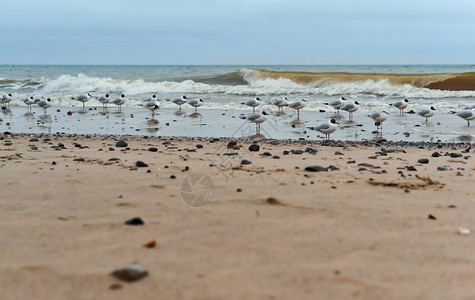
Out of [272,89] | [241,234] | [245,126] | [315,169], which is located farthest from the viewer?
[272,89]

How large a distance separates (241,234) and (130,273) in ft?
2.82

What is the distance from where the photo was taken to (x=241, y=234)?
10.3ft

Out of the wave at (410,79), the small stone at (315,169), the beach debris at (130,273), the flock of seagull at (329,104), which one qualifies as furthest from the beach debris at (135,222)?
the wave at (410,79)

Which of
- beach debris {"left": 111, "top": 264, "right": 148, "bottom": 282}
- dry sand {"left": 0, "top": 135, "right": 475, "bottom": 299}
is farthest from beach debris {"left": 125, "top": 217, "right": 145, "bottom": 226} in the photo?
beach debris {"left": 111, "top": 264, "right": 148, "bottom": 282}

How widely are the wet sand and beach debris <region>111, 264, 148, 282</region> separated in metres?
9.18

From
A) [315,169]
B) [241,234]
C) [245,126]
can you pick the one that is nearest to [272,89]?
[245,126]

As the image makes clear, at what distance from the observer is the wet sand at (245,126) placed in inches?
475

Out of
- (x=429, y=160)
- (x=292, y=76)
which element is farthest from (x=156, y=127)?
(x=292, y=76)

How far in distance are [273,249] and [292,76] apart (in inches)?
1382

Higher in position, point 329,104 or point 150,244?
point 329,104

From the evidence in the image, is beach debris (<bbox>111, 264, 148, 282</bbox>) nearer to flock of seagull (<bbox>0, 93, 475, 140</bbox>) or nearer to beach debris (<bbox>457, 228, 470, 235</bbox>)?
beach debris (<bbox>457, 228, 470, 235</bbox>)

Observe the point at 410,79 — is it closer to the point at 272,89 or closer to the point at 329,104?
the point at 272,89

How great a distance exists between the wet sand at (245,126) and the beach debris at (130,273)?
9.18m

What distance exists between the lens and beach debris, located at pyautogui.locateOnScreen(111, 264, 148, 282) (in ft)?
8.05
